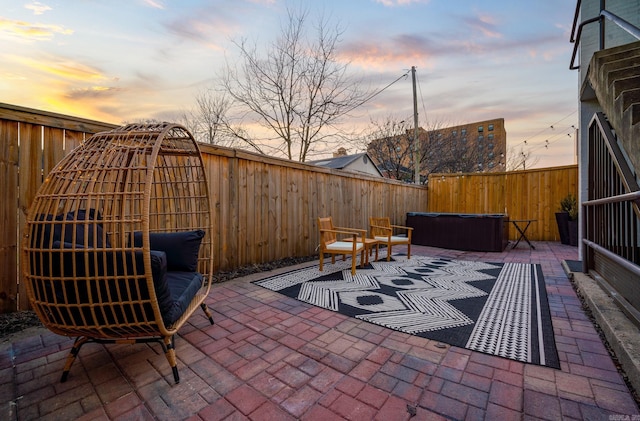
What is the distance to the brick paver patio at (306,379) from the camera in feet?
3.96

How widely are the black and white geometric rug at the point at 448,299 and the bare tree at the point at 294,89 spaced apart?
181 inches

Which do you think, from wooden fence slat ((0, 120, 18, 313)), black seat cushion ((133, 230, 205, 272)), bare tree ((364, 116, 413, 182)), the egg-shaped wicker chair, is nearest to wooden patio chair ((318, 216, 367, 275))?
black seat cushion ((133, 230, 205, 272))

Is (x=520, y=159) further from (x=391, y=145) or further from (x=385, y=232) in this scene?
(x=385, y=232)

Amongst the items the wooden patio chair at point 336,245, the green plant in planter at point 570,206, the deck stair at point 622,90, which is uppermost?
the deck stair at point 622,90

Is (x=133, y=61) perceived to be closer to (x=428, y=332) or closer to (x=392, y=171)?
(x=428, y=332)

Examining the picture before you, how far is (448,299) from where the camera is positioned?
8.75 ft

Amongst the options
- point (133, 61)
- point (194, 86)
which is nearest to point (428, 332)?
point (133, 61)

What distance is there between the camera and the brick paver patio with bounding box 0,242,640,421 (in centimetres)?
121

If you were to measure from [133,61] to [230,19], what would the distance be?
6.86 ft

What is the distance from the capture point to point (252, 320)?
220cm

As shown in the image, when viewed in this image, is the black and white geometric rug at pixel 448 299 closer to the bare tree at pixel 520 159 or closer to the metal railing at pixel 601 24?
the metal railing at pixel 601 24

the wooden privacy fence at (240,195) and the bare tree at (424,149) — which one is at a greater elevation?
the bare tree at (424,149)

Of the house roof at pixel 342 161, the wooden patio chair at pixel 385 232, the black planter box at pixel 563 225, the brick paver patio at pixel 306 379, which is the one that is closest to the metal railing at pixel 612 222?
the brick paver patio at pixel 306 379

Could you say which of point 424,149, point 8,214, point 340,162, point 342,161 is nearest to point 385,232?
point 8,214
